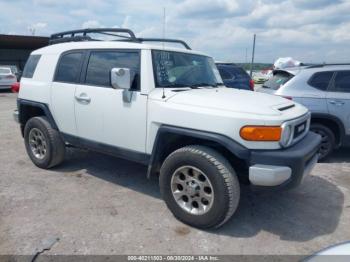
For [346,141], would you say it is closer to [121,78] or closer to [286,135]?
[286,135]

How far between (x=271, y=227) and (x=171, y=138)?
1426 millimetres

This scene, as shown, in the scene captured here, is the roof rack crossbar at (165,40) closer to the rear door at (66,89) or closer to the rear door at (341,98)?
the rear door at (66,89)

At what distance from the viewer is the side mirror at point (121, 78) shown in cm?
355

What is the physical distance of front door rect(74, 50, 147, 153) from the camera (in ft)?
12.4

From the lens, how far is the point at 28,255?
9.63 ft

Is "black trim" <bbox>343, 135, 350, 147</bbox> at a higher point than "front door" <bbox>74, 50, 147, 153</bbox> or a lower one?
lower

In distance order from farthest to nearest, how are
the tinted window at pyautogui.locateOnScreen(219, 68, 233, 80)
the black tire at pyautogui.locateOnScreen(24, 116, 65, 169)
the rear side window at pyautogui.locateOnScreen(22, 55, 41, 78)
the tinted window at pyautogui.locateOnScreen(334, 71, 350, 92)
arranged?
the tinted window at pyautogui.locateOnScreen(219, 68, 233, 80)
the tinted window at pyautogui.locateOnScreen(334, 71, 350, 92)
the rear side window at pyautogui.locateOnScreen(22, 55, 41, 78)
the black tire at pyautogui.locateOnScreen(24, 116, 65, 169)

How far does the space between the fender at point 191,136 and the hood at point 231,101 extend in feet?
0.90

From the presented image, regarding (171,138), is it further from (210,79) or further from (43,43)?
(43,43)

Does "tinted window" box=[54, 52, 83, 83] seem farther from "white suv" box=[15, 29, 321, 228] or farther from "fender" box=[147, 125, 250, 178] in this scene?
"fender" box=[147, 125, 250, 178]

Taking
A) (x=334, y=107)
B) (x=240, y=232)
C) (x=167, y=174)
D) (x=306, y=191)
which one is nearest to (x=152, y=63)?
(x=167, y=174)

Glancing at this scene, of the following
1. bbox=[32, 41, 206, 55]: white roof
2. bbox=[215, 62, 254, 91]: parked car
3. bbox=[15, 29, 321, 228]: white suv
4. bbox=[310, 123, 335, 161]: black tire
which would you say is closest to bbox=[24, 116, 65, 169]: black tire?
bbox=[15, 29, 321, 228]: white suv

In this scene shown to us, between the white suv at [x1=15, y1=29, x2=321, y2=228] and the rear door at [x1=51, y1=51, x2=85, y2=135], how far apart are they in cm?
1

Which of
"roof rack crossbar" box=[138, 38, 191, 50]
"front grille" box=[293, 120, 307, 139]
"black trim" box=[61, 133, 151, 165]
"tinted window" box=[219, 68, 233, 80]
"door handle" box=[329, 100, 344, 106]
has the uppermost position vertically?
"roof rack crossbar" box=[138, 38, 191, 50]
